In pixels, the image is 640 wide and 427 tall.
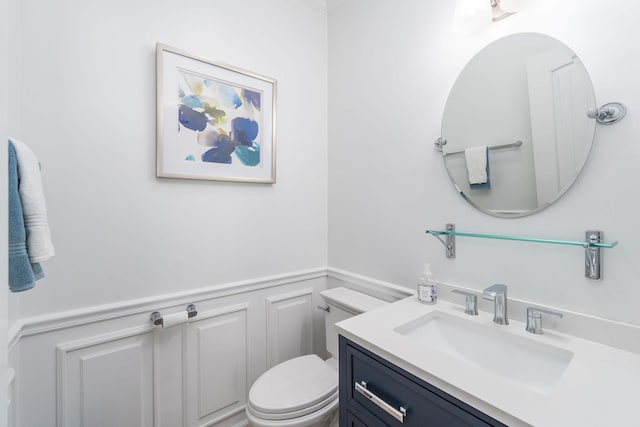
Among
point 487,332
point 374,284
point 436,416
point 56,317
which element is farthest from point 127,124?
point 487,332

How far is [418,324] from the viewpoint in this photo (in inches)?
40.7

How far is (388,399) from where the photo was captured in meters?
0.79

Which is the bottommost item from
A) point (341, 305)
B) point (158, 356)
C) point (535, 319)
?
point (158, 356)

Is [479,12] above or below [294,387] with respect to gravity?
above

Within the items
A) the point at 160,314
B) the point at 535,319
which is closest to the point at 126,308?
the point at 160,314

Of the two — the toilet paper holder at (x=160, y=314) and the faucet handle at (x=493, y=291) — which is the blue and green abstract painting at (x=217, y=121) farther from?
the faucet handle at (x=493, y=291)

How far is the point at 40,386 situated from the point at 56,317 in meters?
0.25

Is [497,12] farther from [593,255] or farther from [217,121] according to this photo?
[217,121]

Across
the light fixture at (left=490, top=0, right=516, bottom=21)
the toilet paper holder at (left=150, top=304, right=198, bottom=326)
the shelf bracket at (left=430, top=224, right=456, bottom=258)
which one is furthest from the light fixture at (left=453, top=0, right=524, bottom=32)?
the toilet paper holder at (left=150, top=304, right=198, bottom=326)

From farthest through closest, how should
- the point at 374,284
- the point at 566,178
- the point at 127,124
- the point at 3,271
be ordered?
the point at 374,284 → the point at 127,124 → the point at 566,178 → the point at 3,271

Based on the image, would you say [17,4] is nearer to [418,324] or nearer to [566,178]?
[418,324]

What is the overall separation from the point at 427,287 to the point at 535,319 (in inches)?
14.0

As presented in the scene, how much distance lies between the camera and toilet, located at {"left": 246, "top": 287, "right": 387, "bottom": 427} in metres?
1.09

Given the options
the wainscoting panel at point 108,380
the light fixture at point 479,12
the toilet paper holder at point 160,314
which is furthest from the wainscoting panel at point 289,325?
the light fixture at point 479,12
